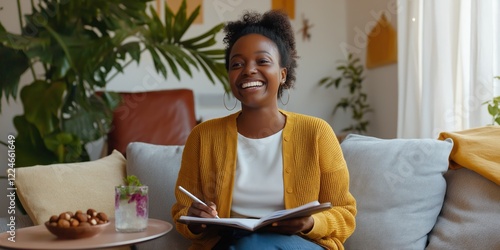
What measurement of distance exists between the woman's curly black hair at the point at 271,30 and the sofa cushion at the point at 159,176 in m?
0.54

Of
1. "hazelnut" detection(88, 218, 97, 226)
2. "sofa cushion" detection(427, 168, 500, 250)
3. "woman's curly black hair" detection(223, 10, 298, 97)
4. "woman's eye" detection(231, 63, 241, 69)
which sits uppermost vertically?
"woman's curly black hair" detection(223, 10, 298, 97)

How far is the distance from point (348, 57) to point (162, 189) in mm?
2945

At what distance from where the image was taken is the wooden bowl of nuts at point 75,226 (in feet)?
5.55

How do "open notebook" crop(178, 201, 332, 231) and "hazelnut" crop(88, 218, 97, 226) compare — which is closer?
"open notebook" crop(178, 201, 332, 231)

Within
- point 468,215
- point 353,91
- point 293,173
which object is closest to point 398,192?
point 468,215

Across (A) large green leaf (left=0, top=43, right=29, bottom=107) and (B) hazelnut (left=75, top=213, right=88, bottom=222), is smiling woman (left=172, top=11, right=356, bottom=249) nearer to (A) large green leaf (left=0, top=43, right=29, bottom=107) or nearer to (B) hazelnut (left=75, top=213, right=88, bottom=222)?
(B) hazelnut (left=75, top=213, right=88, bottom=222)

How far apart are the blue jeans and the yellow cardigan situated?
8 cm

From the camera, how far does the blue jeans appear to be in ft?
5.64

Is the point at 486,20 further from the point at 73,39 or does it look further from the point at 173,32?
the point at 73,39

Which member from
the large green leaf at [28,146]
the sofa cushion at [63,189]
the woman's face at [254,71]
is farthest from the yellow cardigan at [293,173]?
the large green leaf at [28,146]

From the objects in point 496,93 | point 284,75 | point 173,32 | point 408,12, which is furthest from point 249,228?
point 408,12

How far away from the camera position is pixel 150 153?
251cm

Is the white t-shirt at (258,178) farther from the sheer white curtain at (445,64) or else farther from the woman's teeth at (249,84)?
the sheer white curtain at (445,64)

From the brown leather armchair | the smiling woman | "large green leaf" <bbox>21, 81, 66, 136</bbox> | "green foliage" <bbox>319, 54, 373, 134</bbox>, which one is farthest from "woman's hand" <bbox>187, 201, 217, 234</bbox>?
"green foliage" <bbox>319, 54, 373, 134</bbox>
